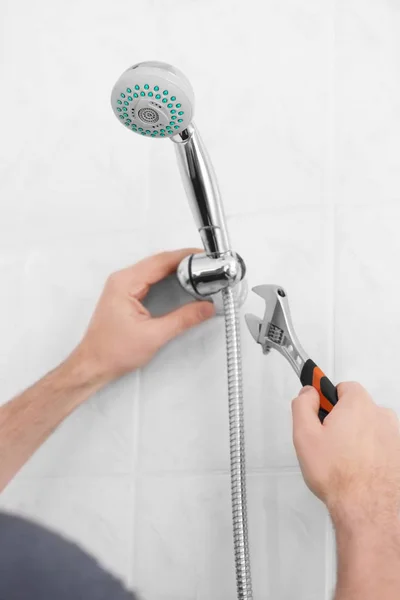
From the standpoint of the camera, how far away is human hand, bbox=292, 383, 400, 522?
703 millimetres

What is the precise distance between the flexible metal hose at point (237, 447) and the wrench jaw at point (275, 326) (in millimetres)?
24

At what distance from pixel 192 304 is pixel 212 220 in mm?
126

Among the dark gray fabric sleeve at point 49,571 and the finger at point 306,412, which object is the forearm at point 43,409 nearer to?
the dark gray fabric sleeve at point 49,571

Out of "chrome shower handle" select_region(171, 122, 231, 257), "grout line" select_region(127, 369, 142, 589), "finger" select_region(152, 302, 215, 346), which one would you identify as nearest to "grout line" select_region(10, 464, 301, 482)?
"grout line" select_region(127, 369, 142, 589)

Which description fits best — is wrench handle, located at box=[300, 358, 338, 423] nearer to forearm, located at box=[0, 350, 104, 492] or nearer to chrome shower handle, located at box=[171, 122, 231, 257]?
chrome shower handle, located at box=[171, 122, 231, 257]

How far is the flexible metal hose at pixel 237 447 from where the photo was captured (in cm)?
80

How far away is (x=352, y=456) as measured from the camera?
0.72 metres

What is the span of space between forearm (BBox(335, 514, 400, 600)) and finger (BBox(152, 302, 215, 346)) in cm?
32

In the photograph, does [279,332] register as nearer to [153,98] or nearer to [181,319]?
[181,319]

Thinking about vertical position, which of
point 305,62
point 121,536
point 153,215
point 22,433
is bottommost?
point 121,536

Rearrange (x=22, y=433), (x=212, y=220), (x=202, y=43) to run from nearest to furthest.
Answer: (x=212, y=220), (x=22, y=433), (x=202, y=43)

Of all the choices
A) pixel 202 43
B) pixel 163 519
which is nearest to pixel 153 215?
pixel 202 43

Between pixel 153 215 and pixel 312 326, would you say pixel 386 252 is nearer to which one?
pixel 312 326

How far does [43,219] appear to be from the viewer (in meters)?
1.10
